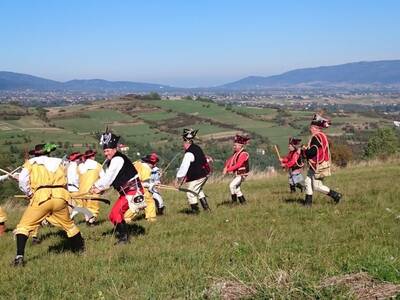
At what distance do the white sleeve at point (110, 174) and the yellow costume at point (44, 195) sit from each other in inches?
27.9

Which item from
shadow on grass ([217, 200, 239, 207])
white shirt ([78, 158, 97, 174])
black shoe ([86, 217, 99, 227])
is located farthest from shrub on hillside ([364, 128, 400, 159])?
black shoe ([86, 217, 99, 227])

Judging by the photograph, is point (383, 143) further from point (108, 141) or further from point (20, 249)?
point (20, 249)

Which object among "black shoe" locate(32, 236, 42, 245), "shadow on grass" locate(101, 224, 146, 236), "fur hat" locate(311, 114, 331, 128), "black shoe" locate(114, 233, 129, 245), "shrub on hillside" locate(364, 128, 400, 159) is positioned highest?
"fur hat" locate(311, 114, 331, 128)

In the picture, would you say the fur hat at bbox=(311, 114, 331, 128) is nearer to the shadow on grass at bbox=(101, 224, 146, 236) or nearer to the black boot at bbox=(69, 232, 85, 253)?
the shadow on grass at bbox=(101, 224, 146, 236)

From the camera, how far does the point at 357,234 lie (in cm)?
920

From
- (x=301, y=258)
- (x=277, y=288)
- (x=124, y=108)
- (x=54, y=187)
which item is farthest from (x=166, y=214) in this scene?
(x=124, y=108)

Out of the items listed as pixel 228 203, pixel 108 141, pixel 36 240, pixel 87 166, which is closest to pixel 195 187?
pixel 228 203

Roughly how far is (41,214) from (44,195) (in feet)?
1.09

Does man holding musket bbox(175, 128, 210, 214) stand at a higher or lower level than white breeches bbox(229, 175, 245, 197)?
higher

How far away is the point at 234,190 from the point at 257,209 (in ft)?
4.11

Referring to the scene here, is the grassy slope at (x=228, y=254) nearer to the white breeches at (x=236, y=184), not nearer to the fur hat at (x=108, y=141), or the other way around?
the white breeches at (x=236, y=184)

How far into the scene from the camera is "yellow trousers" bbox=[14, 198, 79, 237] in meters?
8.67

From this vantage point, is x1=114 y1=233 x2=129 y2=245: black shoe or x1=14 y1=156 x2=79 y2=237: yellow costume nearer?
x1=14 y1=156 x2=79 y2=237: yellow costume

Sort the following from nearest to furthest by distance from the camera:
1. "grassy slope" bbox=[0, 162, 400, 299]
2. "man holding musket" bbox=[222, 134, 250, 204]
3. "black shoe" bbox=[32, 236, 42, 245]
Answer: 1. "grassy slope" bbox=[0, 162, 400, 299]
2. "black shoe" bbox=[32, 236, 42, 245]
3. "man holding musket" bbox=[222, 134, 250, 204]
